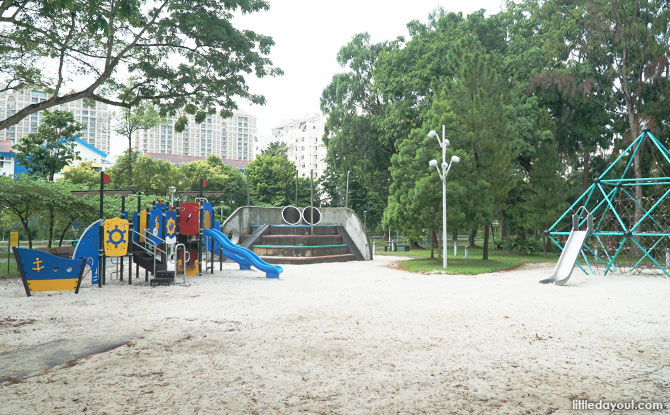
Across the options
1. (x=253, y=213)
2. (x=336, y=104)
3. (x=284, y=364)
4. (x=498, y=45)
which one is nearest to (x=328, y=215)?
(x=253, y=213)

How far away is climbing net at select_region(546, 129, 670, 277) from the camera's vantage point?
17.1m

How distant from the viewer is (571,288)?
12.0 metres

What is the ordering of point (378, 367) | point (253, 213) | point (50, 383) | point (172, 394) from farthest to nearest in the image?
point (253, 213)
point (378, 367)
point (50, 383)
point (172, 394)

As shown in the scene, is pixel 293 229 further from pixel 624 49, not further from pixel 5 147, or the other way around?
pixel 5 147

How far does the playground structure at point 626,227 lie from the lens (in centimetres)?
1489

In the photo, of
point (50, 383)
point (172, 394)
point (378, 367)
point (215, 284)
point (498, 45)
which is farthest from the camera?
point (498, 45)

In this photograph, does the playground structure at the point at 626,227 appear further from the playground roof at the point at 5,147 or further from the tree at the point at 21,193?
the playground roof at the point at 5,147

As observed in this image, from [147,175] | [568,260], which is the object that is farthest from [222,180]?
[568,260]

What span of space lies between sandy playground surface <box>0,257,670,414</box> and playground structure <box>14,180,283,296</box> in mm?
567

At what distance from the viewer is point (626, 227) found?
22641 millimetres

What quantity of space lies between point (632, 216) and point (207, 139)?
132m

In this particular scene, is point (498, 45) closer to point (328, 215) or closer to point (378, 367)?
point (328, 215)

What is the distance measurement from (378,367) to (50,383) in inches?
129

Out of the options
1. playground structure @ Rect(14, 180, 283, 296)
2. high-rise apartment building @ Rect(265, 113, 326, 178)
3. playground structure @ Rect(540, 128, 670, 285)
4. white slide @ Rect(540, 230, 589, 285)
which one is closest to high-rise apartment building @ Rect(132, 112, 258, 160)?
high-rise apartment building @ Rect(265, 113, 326, 178)
